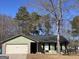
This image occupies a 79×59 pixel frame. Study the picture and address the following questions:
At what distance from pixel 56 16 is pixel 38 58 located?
48.1 feet

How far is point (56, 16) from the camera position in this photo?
144ft

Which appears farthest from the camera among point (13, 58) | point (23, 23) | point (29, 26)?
point (23, 23)

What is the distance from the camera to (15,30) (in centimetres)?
8138

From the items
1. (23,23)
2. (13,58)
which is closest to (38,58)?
(13,58)

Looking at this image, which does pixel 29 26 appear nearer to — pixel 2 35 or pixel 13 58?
pixel 2 35

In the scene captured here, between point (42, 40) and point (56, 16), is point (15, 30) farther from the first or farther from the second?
point (56, 16)

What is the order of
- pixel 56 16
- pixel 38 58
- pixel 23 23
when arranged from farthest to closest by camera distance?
1. pixel 23 23
2. pixel 56 16
3. pixel 38 58

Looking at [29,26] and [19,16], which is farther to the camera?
[19,16]

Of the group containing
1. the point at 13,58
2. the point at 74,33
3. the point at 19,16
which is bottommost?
the point at 13,58

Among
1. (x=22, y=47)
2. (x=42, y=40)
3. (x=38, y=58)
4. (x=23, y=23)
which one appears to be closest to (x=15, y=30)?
(x=23, y=23)

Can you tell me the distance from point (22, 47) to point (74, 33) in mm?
32410

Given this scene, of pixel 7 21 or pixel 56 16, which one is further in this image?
pixel 7 21

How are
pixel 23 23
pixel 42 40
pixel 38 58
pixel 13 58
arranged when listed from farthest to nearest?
pixel 23 23 < pixel 42 40 < pixel 13 58 < pixel 38 58

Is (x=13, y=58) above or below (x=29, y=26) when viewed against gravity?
below
